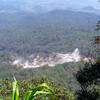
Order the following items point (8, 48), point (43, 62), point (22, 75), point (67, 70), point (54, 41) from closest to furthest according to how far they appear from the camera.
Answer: point (22, 75)
point (67, 70)
point (43, 62)
point (8, 48)
point (54, 41)

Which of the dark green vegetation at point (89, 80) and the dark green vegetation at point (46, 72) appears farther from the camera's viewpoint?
the dark green vegetation at point (46, 72)

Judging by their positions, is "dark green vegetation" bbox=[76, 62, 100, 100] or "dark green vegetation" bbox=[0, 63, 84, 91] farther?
"dark green vegetation" bbox=[0, 63, 84, 91]

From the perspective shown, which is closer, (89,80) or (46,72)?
(89,80)

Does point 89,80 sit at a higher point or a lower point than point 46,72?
higher

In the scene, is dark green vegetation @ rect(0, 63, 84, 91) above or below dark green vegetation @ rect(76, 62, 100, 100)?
below

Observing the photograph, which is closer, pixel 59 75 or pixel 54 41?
pixel 59 75

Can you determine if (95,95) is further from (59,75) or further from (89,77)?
(59,75)

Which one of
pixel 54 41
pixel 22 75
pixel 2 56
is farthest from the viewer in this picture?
pixel 54 41

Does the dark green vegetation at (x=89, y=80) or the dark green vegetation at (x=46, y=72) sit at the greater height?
the dark green vegetation at (x=89, y=80)

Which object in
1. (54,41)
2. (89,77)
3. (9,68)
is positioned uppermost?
(89,77)

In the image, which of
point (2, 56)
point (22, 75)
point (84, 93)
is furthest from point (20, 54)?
point (84, 93)

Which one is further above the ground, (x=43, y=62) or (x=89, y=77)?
(x=89, y=77)
